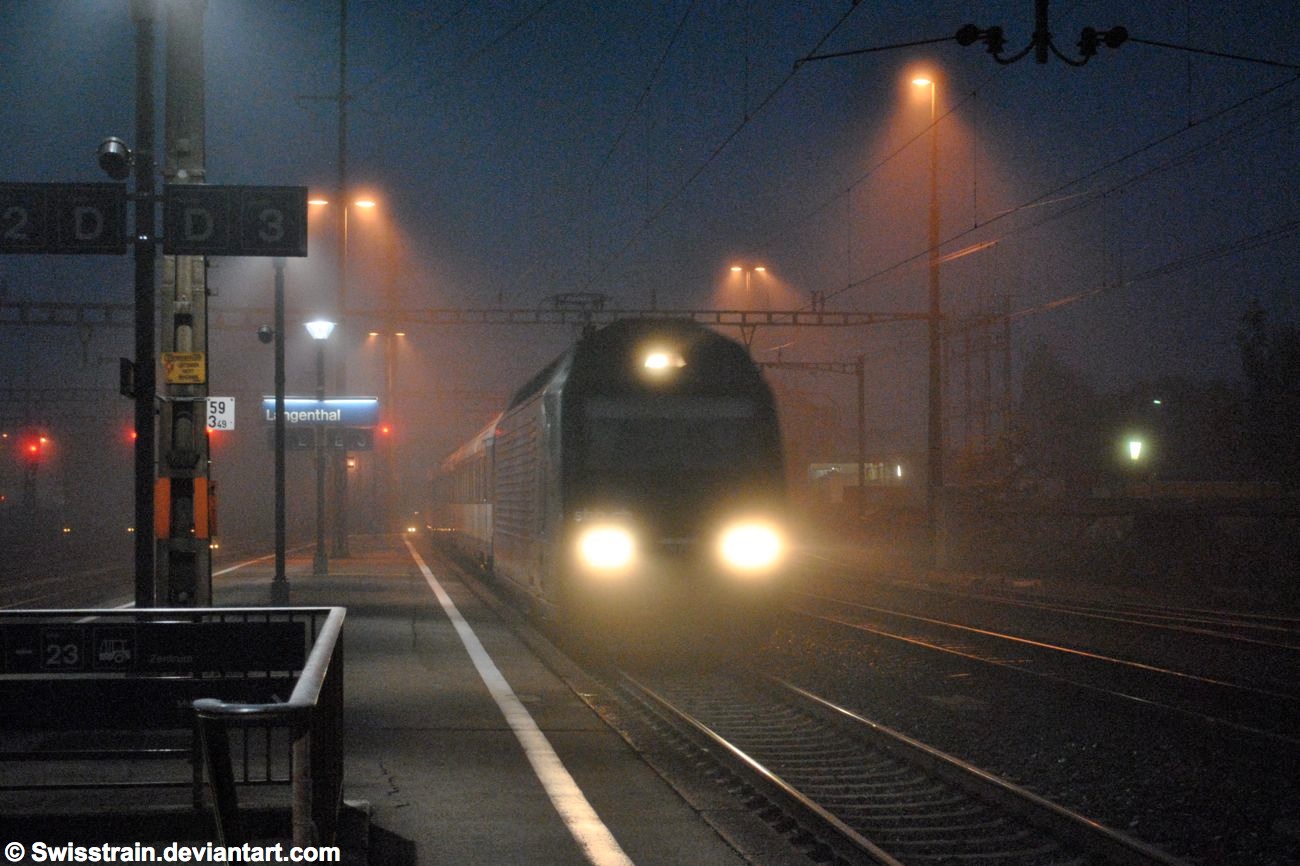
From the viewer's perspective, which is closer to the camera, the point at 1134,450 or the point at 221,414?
the point at 221,414

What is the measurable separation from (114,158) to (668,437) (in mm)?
6206

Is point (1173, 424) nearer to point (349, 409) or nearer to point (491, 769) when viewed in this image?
point (349, 409)

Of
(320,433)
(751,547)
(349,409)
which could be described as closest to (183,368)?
(751,547)

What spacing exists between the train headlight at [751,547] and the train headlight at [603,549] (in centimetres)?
105

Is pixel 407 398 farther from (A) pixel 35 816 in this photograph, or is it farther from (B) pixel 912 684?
(A) pixel 35 816

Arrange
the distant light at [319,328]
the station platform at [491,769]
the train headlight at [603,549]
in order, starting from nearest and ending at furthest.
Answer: the station platform at [491,769] → the train headlight at [603,549] → the distant light at [319,328]

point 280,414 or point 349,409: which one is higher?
point 349,409

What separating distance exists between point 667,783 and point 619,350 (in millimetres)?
7397

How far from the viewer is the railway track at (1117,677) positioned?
11070 mm

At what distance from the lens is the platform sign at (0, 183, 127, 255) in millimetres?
11812

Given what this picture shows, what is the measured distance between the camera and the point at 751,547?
15.1 metres

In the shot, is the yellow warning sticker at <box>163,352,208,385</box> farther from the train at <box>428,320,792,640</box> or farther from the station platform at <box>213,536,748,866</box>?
the train at <box>428,320,792,640</box>

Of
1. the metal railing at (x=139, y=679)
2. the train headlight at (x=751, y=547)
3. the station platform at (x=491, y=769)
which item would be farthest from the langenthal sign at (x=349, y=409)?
the metal railing at (x=139, y=679)

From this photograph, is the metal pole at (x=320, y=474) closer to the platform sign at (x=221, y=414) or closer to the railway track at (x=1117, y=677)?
the platform sign at (x=221, y=414)
